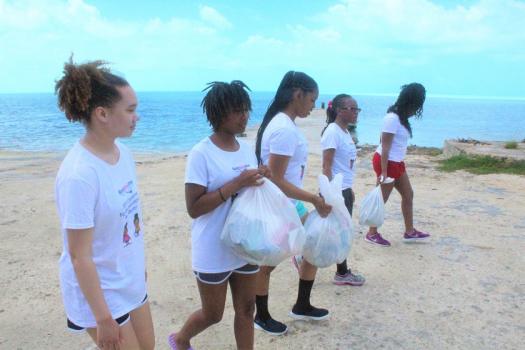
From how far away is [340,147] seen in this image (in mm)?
3738

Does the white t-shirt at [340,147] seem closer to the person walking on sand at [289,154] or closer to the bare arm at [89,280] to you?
the person walking on sand at [289,154]

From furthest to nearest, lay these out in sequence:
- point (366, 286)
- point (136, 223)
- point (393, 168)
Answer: point (393, 168) < point (366, 286) < point (136, 223)

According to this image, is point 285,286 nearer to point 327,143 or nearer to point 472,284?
point 327,143

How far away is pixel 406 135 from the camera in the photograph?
4891mm

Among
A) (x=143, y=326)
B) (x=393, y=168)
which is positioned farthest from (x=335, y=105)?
(x=143, y=326)

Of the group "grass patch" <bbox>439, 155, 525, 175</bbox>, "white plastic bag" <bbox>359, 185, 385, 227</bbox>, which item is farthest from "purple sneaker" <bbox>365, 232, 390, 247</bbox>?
"grass patch" <bbox>439, 155, 525, 175</bbox>

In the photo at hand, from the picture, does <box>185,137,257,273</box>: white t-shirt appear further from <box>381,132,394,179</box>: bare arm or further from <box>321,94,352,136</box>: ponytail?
<box>381,132,394,179</box>: bare arm

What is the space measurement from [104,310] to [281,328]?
1.85 meters

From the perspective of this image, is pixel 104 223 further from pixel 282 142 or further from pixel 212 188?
pixel 282 142

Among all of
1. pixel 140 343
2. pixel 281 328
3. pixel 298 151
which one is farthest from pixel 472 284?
pixel 140 343

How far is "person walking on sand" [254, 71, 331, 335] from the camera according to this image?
112 inches

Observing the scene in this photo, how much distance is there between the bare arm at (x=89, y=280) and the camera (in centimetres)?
164

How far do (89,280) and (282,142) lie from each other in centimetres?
155

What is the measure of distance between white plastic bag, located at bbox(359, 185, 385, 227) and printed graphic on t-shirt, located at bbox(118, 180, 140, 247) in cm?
315
